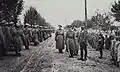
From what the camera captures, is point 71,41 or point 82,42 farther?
point 71,41

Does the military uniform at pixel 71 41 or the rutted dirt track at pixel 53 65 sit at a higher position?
the military uniform at pixel 71 41

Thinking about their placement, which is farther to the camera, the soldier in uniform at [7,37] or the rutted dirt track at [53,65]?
the soldier in uniform at [7,37]

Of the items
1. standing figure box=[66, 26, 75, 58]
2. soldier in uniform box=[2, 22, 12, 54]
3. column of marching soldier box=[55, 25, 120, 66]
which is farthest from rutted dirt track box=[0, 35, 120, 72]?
soldier in uniform box=[2, 22, 12, 54]

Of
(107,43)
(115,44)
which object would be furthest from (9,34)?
(107,43)

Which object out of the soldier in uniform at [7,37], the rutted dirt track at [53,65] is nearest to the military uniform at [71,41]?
the rutted dirt track at [53,65]

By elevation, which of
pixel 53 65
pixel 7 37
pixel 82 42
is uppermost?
pixel 7 37

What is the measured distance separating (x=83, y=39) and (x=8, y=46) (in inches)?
209

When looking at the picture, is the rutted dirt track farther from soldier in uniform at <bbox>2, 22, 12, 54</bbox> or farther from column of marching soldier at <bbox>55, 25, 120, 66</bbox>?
soldier in uniform at <bbox>2, 22, 12, 54</bbox>

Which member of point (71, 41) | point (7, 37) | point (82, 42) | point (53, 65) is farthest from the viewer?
point (7, 37)

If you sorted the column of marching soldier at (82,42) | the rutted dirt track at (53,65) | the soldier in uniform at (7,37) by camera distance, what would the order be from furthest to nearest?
1. the soldier in uniform at (7,37)
2. the column of marching soldier at (82,42)
3. the rutted dirt track at (53,65)

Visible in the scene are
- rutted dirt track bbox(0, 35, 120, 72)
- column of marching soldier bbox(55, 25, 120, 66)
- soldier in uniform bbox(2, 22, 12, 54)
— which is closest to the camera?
rutted dirt track bbox(0, 35, 120, 72)

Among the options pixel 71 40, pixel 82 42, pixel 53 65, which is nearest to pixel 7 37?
pixel 71 40

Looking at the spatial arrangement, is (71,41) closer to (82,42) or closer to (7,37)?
(82,42)

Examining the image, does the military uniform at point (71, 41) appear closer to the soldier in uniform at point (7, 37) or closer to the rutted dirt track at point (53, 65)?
the rutted dirt track at point (53, 65)
